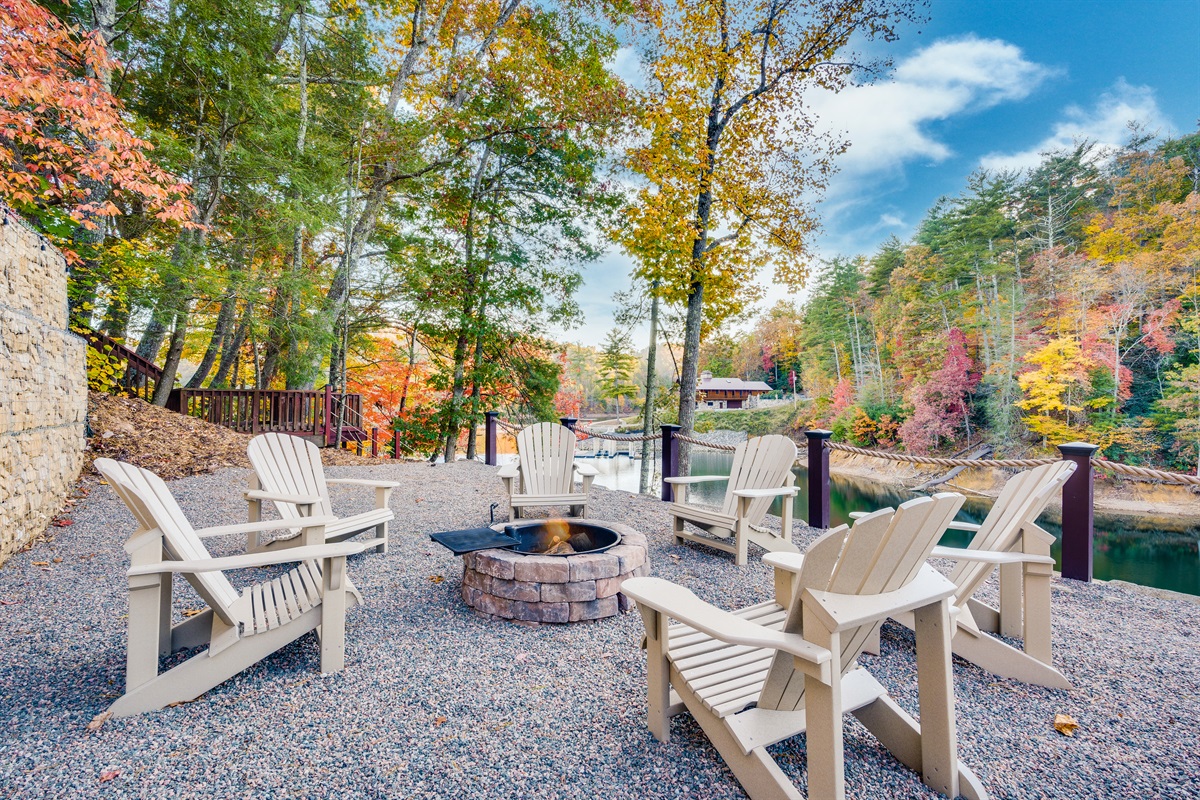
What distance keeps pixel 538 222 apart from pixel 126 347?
7.37 metres

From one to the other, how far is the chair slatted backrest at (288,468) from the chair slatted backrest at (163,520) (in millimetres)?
1130

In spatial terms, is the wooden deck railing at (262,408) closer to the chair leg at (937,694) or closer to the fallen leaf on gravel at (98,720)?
the fallen leaf on gravel at (98,720)

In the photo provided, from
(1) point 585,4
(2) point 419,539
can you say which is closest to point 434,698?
(2) point 419,539

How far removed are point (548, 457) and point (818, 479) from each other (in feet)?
8.04

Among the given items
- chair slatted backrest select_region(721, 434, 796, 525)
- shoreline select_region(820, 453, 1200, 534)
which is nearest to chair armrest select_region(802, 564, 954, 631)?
chair slatted backrest select_region(721, 434, 796, 525)

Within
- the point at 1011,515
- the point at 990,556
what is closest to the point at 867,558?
the point at 990,556

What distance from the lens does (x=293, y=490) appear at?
A: 3244 millimetres

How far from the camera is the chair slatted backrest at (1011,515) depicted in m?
2.04

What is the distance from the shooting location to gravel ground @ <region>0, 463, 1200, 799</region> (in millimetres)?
1396

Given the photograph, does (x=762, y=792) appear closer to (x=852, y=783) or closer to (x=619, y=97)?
(x=852, y=783)

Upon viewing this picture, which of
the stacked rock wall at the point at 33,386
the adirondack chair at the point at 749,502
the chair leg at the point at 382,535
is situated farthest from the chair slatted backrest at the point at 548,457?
the stacked rock wall at the point at 33,386

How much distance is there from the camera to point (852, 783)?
55.9 inches

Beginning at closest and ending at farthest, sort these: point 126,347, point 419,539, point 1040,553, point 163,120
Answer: point 1040,553 → point 419,539 → point 163,120 → point 126,347

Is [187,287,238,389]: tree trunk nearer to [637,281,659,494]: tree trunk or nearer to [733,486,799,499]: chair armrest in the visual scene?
[733,486,799,499]: chair armrest
